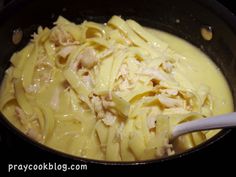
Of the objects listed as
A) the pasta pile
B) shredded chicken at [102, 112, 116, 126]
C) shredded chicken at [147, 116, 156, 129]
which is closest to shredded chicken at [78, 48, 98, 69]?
the pasta pile

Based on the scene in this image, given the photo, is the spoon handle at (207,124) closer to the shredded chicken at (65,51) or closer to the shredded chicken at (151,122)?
the shredded chicken at (151,122)

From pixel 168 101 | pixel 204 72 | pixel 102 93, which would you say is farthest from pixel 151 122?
pixel 204 72

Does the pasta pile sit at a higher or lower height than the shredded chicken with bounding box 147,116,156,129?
higher

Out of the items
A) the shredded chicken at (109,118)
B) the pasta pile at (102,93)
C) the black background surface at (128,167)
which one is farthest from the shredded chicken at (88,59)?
the black background surface at (128,167)

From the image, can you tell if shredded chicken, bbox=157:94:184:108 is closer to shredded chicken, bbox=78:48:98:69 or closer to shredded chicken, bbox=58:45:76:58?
shredded chicken, bbox=78:48:98:69

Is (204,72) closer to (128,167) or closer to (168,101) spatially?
(168,101)

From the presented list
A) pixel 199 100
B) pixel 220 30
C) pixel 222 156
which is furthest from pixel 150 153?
pixel 220 30
